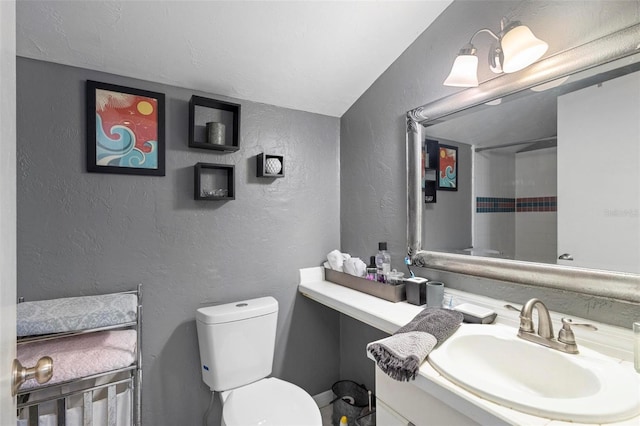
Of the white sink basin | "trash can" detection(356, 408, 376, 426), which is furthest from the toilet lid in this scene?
the white sink basin

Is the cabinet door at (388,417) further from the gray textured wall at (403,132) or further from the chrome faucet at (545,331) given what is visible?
the gray textured wall at (403,132)

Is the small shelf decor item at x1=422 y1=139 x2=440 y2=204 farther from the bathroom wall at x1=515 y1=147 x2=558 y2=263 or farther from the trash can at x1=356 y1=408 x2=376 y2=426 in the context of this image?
the trash can at x1=356 y1=408 x2=376 y2=426

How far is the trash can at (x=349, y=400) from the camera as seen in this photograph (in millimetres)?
1760

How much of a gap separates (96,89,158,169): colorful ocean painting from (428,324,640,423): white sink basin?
4.95ft

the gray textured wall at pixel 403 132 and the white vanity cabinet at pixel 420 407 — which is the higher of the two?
the gray textured wall at pixel 403 132

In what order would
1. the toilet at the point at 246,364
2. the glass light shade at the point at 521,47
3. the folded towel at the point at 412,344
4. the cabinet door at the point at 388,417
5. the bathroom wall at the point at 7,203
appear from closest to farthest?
the bathroom wall at the point at 7,203 → the folded towel at the point at 412,344 → the cabinet door at the point at 388,417 → the glass light shade at the point at 521,47 → the toilet at the point at 246,364

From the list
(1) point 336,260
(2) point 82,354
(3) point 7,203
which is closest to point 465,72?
(1) point 336,260

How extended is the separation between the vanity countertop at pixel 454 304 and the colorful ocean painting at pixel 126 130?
114 cm

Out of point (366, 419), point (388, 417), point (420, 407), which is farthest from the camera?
point (366, 419)

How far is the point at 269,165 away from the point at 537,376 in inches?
58.3

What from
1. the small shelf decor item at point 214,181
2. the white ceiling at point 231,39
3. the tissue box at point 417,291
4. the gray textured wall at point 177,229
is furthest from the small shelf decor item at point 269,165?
the tissue box at point 417,291

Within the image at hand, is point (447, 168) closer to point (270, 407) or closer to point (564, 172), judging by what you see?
point (564, 172)

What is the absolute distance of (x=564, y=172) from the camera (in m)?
1.07

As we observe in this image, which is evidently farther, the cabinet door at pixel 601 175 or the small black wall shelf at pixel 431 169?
the small black wall shelf at pixel 431 169
